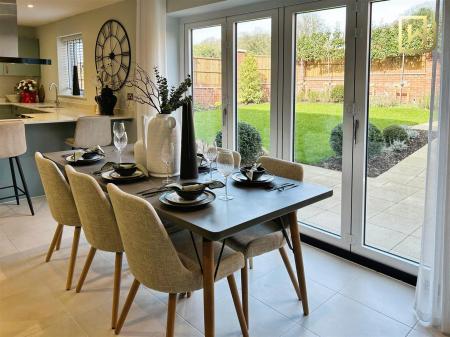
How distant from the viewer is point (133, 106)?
197 inches

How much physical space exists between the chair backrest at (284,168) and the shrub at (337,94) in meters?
0.75

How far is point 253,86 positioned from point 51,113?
9.90 feet

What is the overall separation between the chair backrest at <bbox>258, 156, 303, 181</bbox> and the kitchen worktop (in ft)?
8.46

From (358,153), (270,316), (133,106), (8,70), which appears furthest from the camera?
(8,70)

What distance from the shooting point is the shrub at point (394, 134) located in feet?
9.16

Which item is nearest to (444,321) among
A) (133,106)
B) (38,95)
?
(133,106)

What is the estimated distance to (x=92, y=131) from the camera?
4.48 metres

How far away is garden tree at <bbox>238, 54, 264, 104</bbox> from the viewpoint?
378 cm

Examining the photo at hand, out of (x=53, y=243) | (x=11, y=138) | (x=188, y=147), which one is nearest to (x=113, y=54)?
(x=11, y=138)

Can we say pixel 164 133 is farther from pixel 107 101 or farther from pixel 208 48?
pixel 107 101

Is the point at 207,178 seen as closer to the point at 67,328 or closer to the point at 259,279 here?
the point at 259,279

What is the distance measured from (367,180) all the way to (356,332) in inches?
45.1

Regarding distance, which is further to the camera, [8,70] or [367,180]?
[8,70]

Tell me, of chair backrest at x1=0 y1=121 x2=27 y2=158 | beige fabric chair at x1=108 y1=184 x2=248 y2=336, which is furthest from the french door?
chair backrest at x1=0 y1=121 x2=27 y2=158
